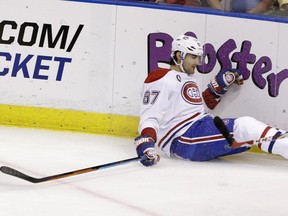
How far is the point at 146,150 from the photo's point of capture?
436 centimetres

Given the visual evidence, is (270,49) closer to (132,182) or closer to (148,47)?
(148,47)

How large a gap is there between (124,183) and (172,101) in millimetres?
721

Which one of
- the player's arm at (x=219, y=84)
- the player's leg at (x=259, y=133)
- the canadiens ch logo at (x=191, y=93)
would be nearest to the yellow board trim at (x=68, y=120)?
the player's arm at (x=219, y=84)

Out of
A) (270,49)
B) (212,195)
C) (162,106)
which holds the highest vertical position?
(270,49)

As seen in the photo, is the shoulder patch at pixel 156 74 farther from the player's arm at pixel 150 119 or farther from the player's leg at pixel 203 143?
the player's leg at pixel 203 143

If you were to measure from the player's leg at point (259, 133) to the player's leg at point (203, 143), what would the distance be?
64 mm

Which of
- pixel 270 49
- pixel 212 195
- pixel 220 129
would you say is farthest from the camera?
pixel 270 49

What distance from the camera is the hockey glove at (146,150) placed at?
4.36 meters

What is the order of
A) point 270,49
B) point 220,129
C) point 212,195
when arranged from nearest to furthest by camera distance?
point 212,195, point 220,129, point 270,49

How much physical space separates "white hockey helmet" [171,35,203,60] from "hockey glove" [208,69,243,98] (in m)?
0.32

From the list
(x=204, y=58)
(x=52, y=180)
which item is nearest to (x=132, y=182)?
(x=52, y=180)

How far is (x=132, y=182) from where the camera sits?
4141mm

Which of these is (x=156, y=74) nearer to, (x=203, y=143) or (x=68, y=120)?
(x=203, y=143)

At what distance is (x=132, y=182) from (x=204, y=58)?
1.20 meters
